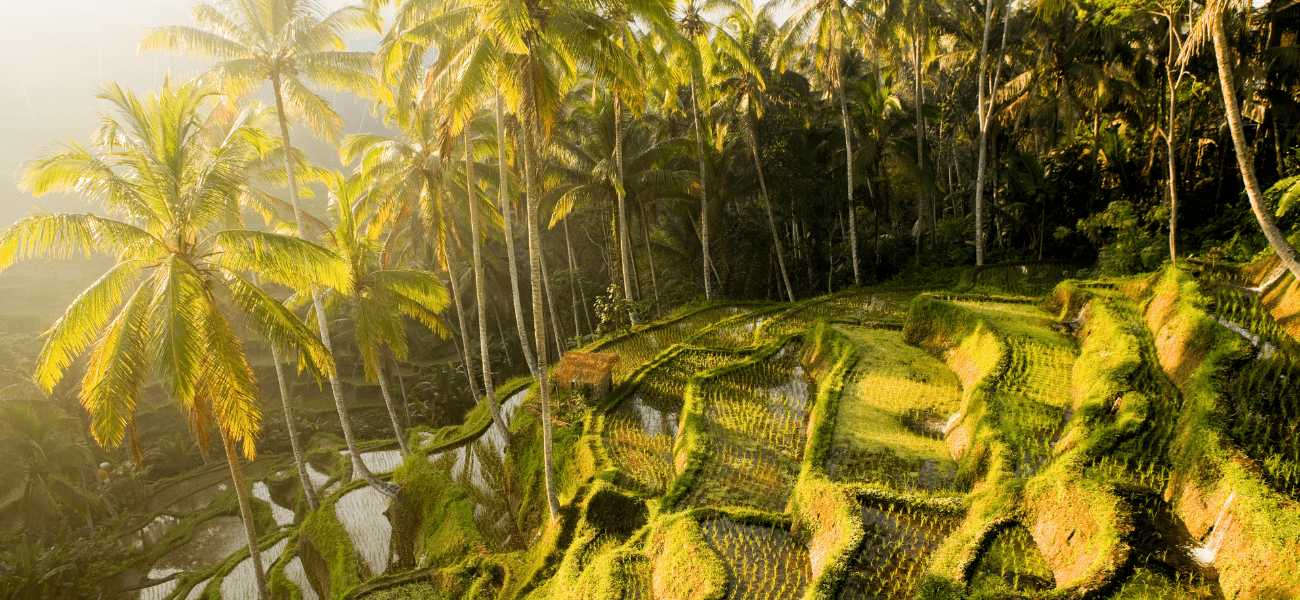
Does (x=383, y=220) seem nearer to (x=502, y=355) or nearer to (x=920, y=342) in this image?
(x=920, y=342)

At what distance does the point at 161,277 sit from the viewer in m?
8.41

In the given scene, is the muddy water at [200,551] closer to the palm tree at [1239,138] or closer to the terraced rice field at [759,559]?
the terraced rice field at [759,559]

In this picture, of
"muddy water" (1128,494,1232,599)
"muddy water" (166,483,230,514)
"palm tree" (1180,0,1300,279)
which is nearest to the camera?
"muddy water" (1128,494,1232,599)

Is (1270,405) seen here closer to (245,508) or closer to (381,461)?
(245,508)

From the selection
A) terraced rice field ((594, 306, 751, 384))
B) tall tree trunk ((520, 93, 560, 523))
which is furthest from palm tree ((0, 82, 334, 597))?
terraced rice field ((594, 306, 751, 384))

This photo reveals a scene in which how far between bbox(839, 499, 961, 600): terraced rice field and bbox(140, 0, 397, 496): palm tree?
11.5m

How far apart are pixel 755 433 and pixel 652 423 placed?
227 centimetres

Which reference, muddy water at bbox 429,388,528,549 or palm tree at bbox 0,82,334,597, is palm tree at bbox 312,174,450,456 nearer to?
muddy water at bbox 429,388,528,549

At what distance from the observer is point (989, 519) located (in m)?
6.28

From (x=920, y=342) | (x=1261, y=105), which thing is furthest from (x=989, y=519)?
(x=1261, y=105)

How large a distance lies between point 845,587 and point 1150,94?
18315mm

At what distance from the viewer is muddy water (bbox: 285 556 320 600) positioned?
39.7 feet

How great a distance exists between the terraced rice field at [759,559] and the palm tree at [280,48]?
9.83 meters

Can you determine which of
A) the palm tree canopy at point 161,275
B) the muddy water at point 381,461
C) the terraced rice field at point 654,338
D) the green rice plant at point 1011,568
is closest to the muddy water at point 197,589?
the muddy water at point 381,461
